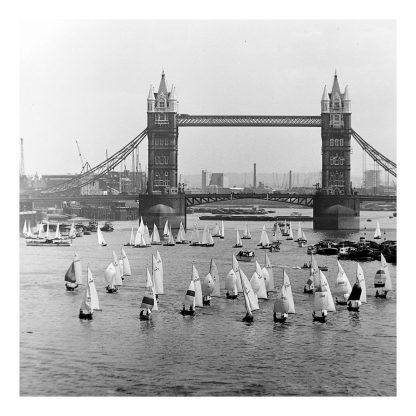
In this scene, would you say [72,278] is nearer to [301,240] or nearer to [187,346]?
[187,346]

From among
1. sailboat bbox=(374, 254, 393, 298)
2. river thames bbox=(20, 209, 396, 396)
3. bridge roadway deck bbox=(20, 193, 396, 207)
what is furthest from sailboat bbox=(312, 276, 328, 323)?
bridge roadway deck bbox=(20, 193, 396, 207)

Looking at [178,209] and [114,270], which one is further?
[178,209]

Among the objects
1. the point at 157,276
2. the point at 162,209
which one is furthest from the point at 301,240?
the point at 157,276

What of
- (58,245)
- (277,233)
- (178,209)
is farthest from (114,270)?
(178,209)

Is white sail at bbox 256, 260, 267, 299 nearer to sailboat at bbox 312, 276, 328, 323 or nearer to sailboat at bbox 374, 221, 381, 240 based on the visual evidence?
sailboat at bbox 312, 276, 328, 323
